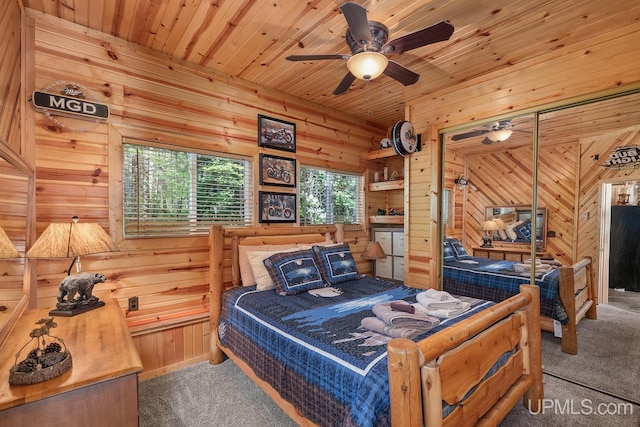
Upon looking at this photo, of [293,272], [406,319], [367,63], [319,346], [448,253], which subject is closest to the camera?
[319,346]

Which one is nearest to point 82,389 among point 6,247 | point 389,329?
point 6,247

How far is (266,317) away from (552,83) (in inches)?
125

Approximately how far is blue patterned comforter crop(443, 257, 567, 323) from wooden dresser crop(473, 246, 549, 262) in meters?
0.04

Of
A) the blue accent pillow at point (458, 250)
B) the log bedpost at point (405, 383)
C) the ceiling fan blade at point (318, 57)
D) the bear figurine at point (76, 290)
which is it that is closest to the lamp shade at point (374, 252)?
the blue accent pillow at point (458, 250)

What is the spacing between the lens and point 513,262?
285 centimetres

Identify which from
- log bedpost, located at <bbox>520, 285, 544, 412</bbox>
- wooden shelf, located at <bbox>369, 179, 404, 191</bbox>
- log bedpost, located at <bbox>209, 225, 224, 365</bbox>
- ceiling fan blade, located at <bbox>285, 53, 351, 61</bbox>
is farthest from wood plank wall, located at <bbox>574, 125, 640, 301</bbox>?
log bedpost, located at <bbox>209, 225, 224, 365</bbox>

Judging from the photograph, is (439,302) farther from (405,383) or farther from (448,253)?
(448,253)

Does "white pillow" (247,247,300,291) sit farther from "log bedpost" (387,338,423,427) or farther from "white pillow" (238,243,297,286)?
"log bedpost" (387,338,423,427)

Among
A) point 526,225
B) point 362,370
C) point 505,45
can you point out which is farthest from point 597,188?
point 362,370

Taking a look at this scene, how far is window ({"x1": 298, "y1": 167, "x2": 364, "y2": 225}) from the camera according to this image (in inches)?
152

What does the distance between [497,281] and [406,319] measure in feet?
Answer: 5.48

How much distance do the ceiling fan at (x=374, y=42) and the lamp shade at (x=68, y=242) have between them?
1.85m

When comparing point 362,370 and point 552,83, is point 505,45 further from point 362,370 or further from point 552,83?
point 362,370

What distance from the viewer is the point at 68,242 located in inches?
70.9
